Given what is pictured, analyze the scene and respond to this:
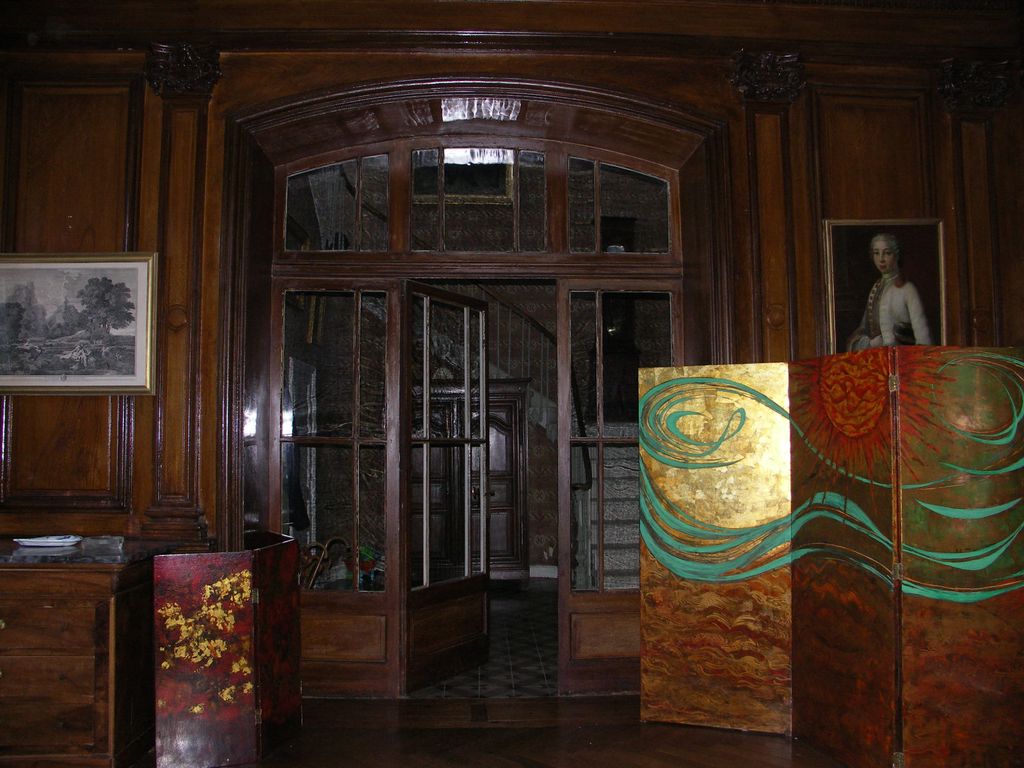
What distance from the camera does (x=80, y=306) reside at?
13.3ft

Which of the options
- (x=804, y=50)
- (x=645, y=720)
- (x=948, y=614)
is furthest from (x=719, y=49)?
(x=645, y=720)

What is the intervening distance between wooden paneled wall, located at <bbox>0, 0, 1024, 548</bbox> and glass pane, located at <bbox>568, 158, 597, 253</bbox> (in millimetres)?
522

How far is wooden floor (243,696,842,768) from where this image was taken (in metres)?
3.33

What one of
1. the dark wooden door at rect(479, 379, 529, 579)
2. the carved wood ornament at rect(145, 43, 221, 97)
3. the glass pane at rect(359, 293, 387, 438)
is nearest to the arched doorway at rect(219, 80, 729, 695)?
the carved wood ornament at rect(145, 43, 221, 97)

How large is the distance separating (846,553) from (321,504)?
3349 mm

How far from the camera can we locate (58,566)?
10.4 ft

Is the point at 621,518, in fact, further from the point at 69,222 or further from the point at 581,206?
the point at 69,222

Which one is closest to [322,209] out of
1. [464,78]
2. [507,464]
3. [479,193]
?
[479,193]

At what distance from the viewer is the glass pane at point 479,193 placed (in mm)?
4484

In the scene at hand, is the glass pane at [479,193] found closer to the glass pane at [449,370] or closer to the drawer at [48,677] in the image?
the glass pane at [449,370]

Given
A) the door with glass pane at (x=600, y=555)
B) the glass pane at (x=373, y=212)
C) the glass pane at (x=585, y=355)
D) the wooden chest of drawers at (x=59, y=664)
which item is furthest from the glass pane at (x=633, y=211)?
the wooden chest of drawers at (x=59, y=664)

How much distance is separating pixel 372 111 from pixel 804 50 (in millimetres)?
2311

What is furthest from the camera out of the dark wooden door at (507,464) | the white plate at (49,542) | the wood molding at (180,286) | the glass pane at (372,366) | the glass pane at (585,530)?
the dark wooden door at (507,464)

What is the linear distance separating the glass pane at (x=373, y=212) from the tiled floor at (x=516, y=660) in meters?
2.45
